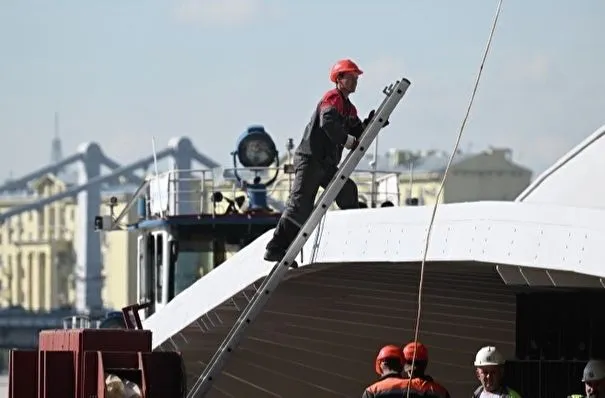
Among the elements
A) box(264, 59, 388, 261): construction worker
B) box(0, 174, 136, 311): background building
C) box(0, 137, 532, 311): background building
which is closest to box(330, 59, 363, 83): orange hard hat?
box(264, 59, 388, 261): construction worker

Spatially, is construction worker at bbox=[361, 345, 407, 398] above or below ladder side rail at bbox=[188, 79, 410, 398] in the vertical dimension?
below

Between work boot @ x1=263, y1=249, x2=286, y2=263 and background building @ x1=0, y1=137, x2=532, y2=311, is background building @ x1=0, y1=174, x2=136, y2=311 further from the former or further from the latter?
work boot @ x1=263, y1=249, x2=286, y2=263

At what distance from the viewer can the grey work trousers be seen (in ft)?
52.1

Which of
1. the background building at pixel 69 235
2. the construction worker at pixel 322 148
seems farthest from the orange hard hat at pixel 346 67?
the background building at pixel 69 235

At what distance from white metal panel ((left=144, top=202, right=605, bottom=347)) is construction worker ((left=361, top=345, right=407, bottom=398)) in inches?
51.4

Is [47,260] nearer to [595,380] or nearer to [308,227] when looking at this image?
[308,227]

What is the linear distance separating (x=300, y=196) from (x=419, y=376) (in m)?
3.36

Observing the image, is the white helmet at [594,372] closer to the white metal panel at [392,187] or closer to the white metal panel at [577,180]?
the white metal panel at [577,180]

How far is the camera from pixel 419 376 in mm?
12898

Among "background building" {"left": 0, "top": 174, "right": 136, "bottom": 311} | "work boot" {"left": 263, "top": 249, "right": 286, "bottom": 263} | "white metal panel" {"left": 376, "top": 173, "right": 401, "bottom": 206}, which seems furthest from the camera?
"background building" {"left": 0, "top": 174, "right": 136, "bottom": 311}

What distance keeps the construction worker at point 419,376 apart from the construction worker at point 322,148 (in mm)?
2505

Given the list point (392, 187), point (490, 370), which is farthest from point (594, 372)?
point (392, 187)

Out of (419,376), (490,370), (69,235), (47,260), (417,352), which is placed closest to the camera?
(419,376)

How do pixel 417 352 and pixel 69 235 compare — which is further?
pixel 69 235
